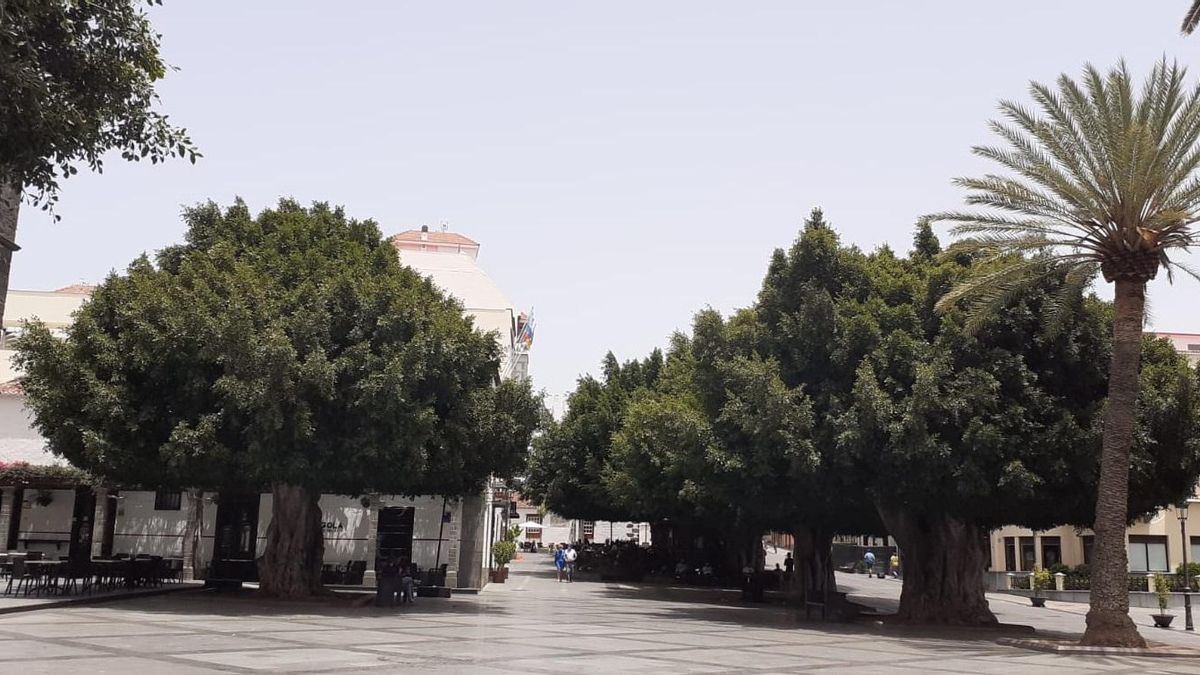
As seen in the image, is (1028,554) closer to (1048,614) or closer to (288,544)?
(1048,614)

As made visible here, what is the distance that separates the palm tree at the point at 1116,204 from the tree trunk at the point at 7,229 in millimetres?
18840

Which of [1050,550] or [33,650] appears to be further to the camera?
[1050,550]

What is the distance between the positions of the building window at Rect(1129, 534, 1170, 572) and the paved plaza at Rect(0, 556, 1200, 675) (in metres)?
39.5

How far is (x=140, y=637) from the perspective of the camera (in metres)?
16.5

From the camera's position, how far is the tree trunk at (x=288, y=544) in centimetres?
2650

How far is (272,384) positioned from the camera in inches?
877

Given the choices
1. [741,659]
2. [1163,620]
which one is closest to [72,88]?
[741,659]

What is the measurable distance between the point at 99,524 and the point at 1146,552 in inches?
2060

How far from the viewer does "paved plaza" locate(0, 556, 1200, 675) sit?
14.2 m

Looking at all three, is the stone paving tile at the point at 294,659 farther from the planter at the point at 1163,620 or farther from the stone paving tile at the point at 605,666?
the planter at the point at 1163,620

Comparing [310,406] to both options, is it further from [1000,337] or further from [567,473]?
[567,473]

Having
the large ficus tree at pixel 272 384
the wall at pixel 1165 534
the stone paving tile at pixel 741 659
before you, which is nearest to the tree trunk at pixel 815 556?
the large ficus tree at pixel 272 384

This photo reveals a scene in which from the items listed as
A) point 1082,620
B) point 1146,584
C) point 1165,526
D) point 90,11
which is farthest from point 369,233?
point 1165,526

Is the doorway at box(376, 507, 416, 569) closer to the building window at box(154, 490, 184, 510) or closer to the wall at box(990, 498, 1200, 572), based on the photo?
the building window at box(154, 490, 184, 510)
